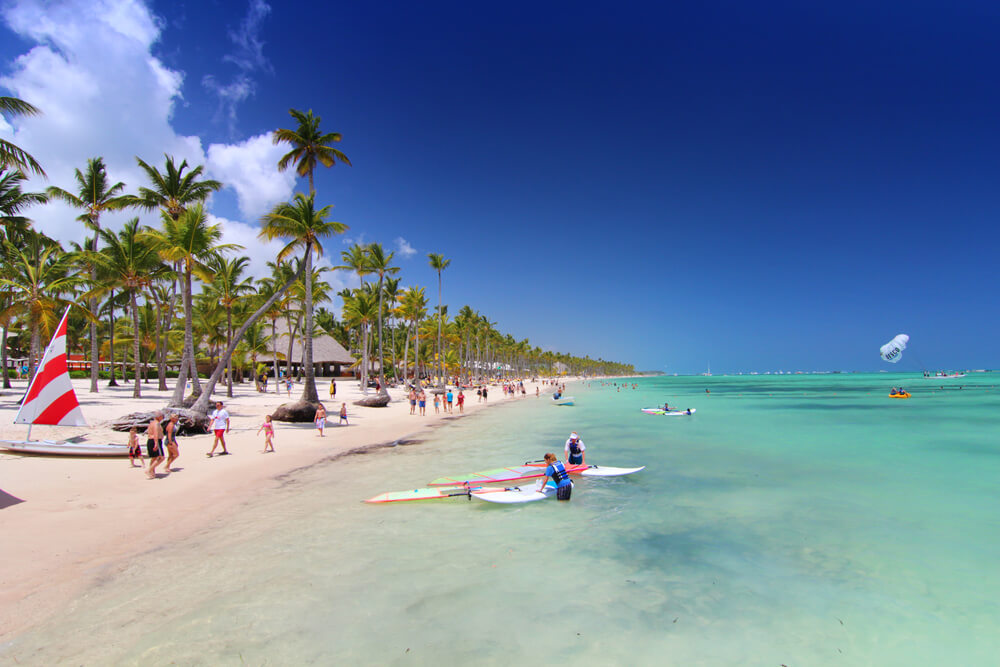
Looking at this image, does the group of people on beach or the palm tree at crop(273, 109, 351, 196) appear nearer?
the group of people on beach

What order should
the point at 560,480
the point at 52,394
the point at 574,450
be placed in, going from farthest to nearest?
the point at 574,450 < the point at 52,394 < the point at 560,480

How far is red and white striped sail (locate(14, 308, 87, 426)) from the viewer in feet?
38.3

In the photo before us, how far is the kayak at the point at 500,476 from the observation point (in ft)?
40.6

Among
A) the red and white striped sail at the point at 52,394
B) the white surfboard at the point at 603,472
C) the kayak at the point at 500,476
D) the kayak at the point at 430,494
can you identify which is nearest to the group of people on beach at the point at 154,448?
the red and white striped sail at the point at 52,394

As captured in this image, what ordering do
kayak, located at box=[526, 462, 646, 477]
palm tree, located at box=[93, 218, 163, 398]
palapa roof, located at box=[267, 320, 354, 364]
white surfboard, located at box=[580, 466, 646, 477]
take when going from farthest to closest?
palapa roof, located at box=[267, 320, 354, 364]
palm tree, located at box=[93, 218, 163, 398]
white surfboard, located at box=[580, 466, 646, 477]
kayak, located at box=[526, 462, 646, 477]

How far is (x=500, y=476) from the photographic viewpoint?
12969 millimetres

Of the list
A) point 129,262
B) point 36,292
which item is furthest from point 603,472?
point 129,262

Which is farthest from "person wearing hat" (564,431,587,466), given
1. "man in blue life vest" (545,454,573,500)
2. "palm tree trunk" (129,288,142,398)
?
"palm tree trunk" (129,288,142,398)

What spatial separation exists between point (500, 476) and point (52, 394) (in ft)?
38.7

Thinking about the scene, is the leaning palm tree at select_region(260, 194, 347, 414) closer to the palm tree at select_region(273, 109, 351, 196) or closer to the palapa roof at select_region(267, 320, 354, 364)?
the palm tree at select_region(273, 109, 351, 196)

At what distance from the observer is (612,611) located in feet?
20.7

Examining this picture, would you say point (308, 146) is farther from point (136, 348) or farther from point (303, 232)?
point (136, 348)

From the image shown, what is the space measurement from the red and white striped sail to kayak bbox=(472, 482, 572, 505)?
10.8 m

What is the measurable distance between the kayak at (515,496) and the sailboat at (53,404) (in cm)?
1046
